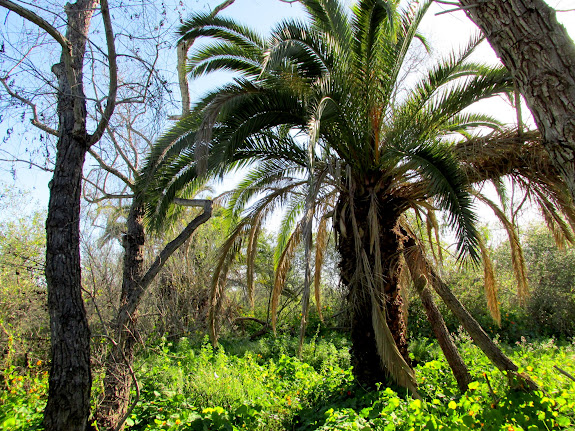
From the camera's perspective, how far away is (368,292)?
5664 millimetres

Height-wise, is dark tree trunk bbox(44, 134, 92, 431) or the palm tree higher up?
the palm tree

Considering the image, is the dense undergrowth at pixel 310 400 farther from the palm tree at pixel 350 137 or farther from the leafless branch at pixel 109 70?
the leafless branch at pixel 109 70

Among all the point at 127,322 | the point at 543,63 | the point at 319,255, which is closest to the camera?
the point at 543,63

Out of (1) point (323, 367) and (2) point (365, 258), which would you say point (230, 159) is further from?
(1) point (323, 367)

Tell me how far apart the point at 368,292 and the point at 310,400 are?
74.2 inches

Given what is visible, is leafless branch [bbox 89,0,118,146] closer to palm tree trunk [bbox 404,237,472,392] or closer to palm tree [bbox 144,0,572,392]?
palm tree [bbox 144,0,572,392]

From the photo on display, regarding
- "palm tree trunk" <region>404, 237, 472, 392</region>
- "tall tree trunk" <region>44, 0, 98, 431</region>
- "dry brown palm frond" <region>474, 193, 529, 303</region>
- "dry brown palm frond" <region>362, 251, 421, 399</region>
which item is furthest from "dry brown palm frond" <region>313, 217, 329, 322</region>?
"tall tree trunk" <region>44, 0, 98, 431</region>

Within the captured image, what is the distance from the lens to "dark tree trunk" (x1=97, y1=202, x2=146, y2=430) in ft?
16.6

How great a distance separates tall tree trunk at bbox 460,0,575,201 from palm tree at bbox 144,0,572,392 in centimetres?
→ 252

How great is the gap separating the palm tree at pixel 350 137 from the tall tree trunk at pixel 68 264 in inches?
52.0

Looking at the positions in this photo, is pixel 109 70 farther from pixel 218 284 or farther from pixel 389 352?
pixel 389 352

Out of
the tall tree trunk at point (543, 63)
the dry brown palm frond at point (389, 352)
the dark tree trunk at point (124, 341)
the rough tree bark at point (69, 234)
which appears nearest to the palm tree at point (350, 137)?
the dry brown palm frond at point (389, 352)

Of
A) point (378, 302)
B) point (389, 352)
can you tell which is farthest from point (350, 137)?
point (389, 352)

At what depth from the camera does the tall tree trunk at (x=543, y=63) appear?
1.93m
